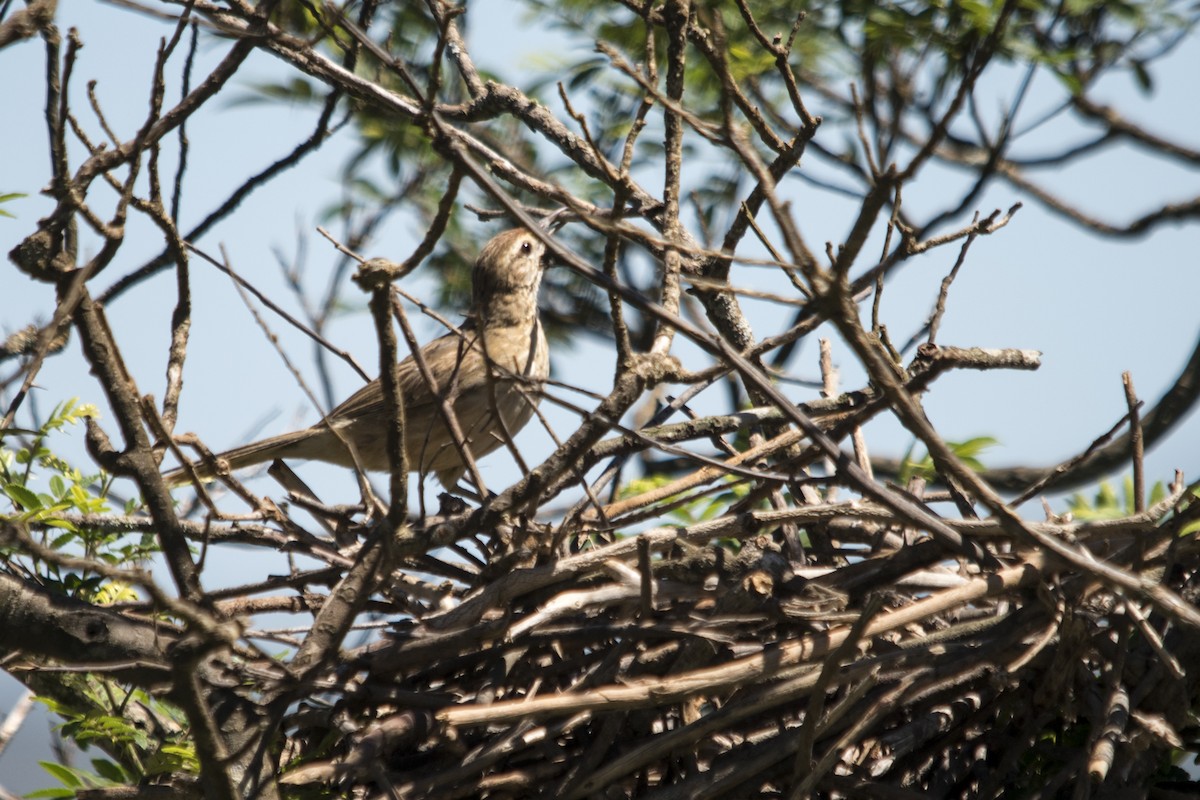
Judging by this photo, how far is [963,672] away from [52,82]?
307 centimetres

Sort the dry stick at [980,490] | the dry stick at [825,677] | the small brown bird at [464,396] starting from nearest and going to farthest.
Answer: the dry stick at [980,490]
the dry stick at [825,677]
the small brown bird at [464,396]

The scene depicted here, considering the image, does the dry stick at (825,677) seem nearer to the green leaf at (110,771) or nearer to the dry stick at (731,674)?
the dry stick at (731,674)

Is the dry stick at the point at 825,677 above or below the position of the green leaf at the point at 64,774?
below

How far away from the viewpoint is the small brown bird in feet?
19.7

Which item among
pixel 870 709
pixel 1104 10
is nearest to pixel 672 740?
pixel 870 709

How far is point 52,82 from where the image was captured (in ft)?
9.45

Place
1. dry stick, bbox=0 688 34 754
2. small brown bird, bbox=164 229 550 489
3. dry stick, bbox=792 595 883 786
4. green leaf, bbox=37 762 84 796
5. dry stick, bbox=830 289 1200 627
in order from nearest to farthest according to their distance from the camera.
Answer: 1. dry stick, bbox=830 289 1200 627
2. dry stick, bbox=792 595 883 786
3. green leaf, bbox=37 762 84 796
4. dry stick, bbox=0 688 34 754
5. small brown bird, bbox=164 229 550 489

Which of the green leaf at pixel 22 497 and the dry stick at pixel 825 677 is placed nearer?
the dry stick at pixel 825 677

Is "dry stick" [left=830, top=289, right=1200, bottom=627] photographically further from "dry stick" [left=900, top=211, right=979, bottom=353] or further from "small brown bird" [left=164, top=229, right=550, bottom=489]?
"small brown bird" [left=164, top=229, right=550, bottom=489]

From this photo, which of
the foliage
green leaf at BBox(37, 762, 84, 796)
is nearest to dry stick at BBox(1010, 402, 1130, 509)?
the foliage

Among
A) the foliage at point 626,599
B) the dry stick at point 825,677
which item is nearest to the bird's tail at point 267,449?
the foliage at point 626,599

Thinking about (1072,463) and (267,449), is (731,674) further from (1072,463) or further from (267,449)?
(267,449)

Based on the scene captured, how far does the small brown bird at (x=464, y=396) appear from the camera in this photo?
19.7 ft

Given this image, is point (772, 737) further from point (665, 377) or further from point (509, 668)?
point (665, 377)
